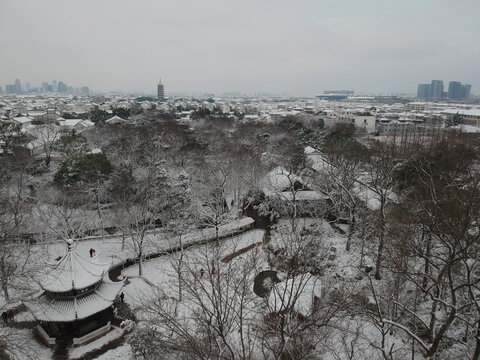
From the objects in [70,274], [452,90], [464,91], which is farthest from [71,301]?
[464,91]

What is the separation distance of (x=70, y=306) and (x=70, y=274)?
43.3 inches

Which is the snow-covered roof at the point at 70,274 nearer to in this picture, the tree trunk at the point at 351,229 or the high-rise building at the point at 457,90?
the tree trunk at the point at 351,229

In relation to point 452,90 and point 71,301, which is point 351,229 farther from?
point 452,90

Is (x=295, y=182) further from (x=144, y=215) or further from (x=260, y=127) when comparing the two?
(x=260, y=127)

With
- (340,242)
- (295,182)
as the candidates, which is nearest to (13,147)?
(295,182)

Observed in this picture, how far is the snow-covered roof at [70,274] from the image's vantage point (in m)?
12.0

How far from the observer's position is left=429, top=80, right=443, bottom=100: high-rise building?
184 m

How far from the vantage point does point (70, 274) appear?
40.1 ft

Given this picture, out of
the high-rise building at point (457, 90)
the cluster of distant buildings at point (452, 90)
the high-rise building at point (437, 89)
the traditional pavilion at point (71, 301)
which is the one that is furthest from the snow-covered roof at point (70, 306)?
the high-rise building at point (457, 90)

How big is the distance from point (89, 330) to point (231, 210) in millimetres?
12165

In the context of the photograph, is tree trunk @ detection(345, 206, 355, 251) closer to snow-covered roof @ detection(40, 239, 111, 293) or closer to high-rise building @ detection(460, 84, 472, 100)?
snow-covered roof @ detection(40, 239, 111, 293)

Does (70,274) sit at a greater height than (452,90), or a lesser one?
lesser

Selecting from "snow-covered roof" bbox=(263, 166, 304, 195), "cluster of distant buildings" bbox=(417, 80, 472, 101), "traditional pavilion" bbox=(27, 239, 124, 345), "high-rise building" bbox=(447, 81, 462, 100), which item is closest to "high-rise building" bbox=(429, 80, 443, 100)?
"cluster of distant buildings" bbox=(417, 80, 472, 101)

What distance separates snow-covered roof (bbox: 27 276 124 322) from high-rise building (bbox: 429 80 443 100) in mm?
210064
